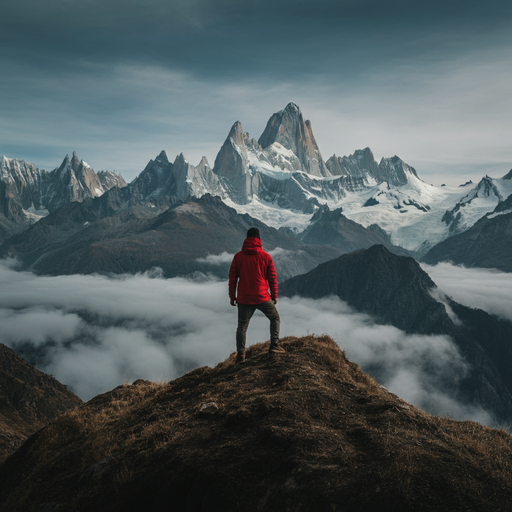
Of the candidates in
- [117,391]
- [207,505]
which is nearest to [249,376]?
[207,505]

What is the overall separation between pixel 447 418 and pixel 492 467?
15.8 ft

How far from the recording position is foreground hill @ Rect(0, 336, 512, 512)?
758cm

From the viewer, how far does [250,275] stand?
51.5ft

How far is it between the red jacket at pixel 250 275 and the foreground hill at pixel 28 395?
60276 mm

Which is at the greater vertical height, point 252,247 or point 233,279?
point 252,247

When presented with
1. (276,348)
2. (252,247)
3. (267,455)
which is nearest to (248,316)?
(276,348)

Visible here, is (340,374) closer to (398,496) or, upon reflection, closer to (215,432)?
(215,432)

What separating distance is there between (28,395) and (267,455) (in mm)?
83627

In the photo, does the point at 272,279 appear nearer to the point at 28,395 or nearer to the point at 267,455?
the point at 267,455

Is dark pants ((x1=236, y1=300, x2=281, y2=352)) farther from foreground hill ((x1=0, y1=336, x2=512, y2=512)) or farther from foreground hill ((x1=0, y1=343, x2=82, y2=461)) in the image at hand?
foreground hill ((x1=0, y1=343, x2=82, y2=461))

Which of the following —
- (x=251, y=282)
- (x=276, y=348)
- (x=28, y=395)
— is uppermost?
(x=251, y=282)

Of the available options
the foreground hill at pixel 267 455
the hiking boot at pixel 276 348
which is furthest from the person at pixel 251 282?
the foreground hill at pixel 267 455

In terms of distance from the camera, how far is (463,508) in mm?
7035

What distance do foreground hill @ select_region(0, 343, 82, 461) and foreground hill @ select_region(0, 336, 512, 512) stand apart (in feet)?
194
